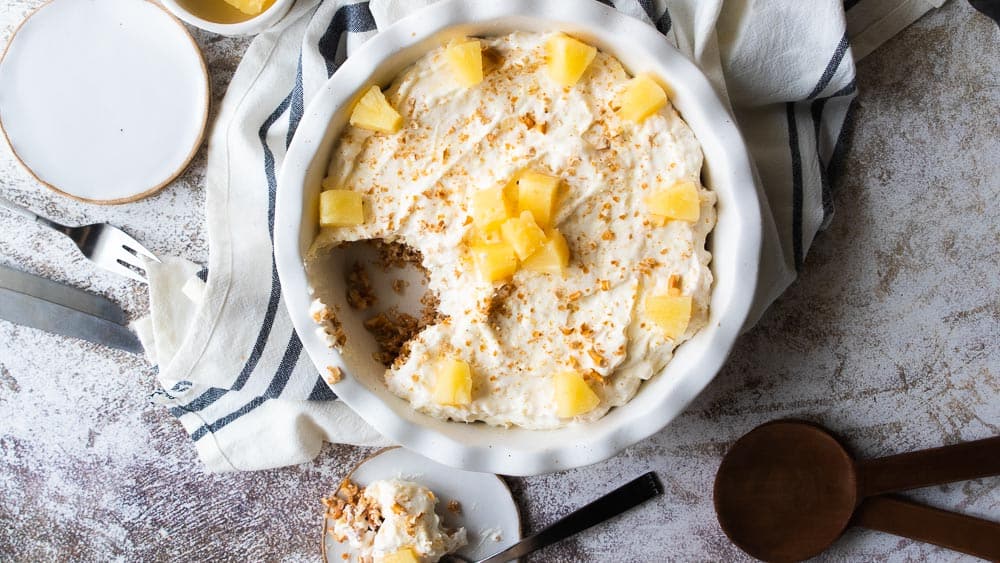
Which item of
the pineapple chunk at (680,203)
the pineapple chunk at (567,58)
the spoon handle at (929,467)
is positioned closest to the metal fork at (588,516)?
the spoon handle at (929,467)

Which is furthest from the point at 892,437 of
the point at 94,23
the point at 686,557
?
the point at 94,23

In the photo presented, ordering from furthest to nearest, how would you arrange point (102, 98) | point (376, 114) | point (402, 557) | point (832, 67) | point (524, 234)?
point (102, 98) → point (402, 557) → point (832, 67) → point (376, 114) → point (524, 234)

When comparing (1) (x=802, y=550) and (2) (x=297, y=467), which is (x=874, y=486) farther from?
(2) (x=297, y=467)

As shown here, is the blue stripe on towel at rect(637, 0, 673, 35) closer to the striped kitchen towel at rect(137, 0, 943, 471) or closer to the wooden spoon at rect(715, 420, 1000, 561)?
the striped kitchen towel at rect(137, 0, 943, 471)

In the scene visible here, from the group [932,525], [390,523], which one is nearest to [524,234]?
[390,523]

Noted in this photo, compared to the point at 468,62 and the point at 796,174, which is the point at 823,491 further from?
the point at 468,62

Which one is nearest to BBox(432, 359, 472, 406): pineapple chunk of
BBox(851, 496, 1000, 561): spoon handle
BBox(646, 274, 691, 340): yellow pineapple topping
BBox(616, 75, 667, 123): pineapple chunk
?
BBox(646, 274, 691, 340): yellow pineapple topping
